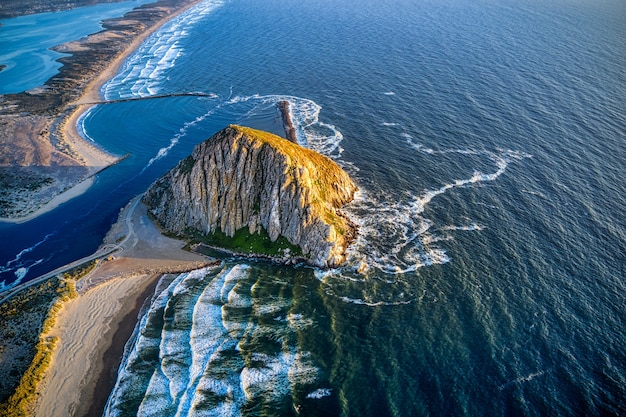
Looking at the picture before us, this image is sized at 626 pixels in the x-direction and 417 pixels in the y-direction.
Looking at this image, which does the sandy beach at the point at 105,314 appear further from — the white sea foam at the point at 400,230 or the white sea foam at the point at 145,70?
the white sea foam at the point at 145,70

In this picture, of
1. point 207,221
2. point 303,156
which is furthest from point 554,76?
point 207,221

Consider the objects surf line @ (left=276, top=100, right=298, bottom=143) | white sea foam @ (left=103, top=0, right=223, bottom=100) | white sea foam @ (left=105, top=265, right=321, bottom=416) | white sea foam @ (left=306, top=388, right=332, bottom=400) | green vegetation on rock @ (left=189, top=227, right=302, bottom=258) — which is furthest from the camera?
white sea foam @ (left=103, top=0, right=223, bottom=100)

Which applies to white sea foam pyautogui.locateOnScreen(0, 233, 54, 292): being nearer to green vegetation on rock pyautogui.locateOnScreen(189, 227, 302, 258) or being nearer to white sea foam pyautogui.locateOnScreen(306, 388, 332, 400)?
green vegetation on rock pyautogui.locateOnScreen(189, 227, 302, 258)

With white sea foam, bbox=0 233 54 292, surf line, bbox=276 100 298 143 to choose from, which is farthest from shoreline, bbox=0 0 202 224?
surf line, bbox=276 100 298 143

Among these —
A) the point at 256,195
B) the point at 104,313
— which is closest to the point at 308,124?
the point at 256,195

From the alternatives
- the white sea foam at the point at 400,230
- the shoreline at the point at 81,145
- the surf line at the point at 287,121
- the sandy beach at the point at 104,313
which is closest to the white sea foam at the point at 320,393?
the white sea foam at the point at 400,230
